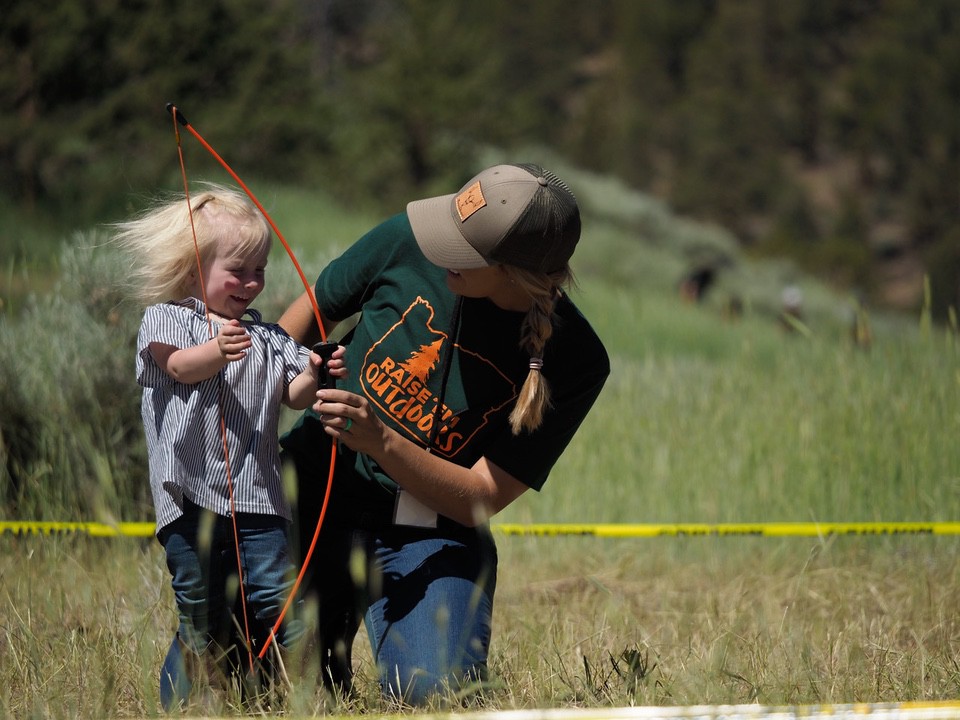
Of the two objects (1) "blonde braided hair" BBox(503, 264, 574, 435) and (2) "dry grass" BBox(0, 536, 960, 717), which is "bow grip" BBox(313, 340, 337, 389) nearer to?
(1) "blonde braided hair" BBox(503, 264, 574, 435)

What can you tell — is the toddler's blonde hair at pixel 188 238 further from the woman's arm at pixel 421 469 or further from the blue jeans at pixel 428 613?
the blue jeans at pixel 428 613

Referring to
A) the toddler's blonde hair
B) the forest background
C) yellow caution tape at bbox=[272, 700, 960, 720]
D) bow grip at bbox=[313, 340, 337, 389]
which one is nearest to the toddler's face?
the toddler's blonde hair

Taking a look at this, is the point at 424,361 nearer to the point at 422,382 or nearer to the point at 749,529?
the point at 422,382

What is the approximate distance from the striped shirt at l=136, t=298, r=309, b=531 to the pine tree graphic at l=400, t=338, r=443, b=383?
30 centimetres

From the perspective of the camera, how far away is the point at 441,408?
104 inches

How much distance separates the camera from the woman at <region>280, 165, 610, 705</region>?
2477 mm

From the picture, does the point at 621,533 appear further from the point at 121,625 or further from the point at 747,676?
the point at 121,625

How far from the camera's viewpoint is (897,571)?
4.28 m

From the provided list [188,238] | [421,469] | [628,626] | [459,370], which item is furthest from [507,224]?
[628,626]

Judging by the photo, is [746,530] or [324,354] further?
[746,530]

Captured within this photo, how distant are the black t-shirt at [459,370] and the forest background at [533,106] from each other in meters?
0.73

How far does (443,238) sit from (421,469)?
491mm

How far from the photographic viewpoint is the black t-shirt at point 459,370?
2643 millimetres

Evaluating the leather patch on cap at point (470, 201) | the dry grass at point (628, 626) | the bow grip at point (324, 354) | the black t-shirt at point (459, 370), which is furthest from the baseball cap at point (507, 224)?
the dry grass at point (628, 626)
